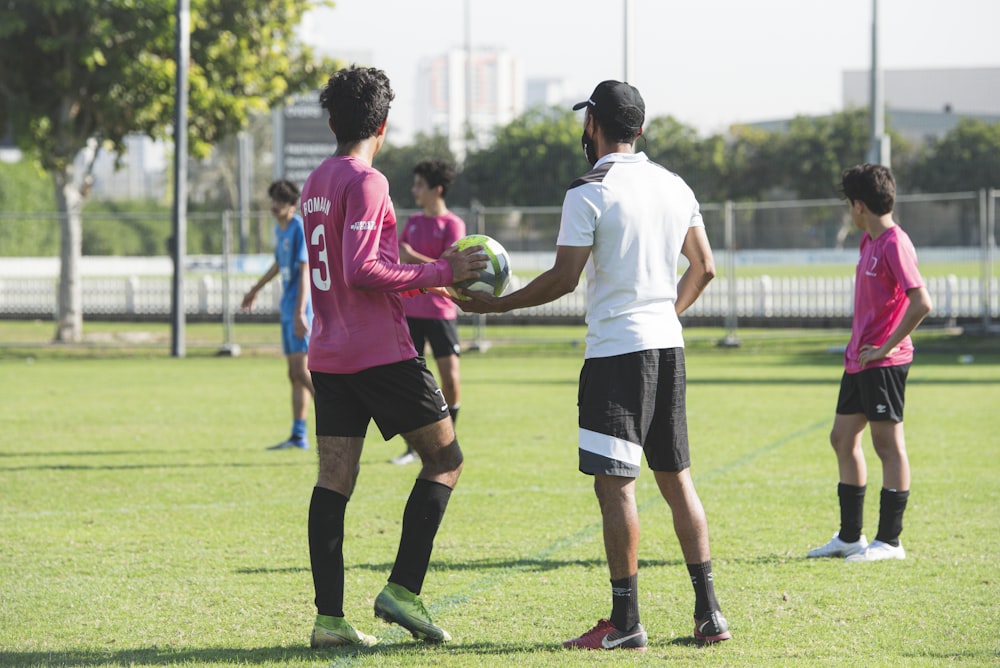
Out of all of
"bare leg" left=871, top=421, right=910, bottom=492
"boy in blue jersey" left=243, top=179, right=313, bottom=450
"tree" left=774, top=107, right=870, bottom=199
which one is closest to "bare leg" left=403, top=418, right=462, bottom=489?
"bare leg" left=871, top=421, right=910, bottom=492

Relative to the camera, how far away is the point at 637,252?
473cm

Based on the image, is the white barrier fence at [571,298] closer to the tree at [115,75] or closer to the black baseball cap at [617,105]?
the tree at [115,75]

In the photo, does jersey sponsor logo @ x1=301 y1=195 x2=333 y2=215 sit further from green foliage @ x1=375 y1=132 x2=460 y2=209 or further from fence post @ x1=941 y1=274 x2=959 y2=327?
green foliage @ x1=375 y1=132 x2=460 y2=209

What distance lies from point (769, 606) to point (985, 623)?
901 millimetres

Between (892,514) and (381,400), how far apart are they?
3055mm

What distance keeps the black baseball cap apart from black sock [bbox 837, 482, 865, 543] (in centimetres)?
279

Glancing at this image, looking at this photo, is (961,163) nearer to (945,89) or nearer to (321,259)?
(321,259)

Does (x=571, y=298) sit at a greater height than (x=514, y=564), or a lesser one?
greater

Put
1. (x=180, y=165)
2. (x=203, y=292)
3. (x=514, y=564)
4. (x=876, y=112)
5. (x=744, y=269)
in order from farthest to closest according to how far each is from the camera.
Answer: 1. (x=203, y=292)
2. (x=744, y=269)
3. (x=876, y=112)
4. (x=180, y=165)
5. (x=514, y=564)

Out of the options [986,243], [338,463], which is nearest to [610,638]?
[338,463]

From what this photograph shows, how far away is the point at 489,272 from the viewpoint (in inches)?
197

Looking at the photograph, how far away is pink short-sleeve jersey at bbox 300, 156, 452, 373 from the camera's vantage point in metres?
4.74

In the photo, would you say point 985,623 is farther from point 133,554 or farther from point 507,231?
point 507,231

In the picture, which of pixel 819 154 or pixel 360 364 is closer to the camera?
pixel 360 364
